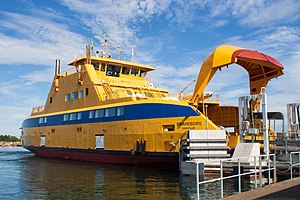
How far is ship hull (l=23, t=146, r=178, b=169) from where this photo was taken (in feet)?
56.1

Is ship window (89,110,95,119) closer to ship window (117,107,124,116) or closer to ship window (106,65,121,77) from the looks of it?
ship window (117,107,124,116)

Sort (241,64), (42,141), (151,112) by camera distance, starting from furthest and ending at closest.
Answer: (42,141) → (241,64) → (151,112)

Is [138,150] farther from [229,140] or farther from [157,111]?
[229,140]

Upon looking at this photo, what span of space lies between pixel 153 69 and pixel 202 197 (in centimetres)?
1680

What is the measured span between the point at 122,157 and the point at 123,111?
2733mm

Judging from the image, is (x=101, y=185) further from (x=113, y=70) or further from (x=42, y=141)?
(x=42, y=141)

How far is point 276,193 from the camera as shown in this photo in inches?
321

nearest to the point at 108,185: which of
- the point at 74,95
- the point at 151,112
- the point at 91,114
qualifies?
the point at 151,112

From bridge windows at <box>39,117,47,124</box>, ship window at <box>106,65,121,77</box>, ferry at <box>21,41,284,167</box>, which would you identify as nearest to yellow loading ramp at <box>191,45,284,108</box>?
ferry at <box>21,41,284,167</box>

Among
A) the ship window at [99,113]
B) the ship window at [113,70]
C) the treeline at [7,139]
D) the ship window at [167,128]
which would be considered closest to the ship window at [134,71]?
the ship window at [113,70]

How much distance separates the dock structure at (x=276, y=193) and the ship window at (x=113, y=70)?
16930mm

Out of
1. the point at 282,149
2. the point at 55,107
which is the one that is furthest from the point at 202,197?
the point at 55,107

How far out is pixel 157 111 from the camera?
1744cm

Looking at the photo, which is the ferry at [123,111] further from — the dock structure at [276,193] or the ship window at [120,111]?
the dock structure at [276,193]
